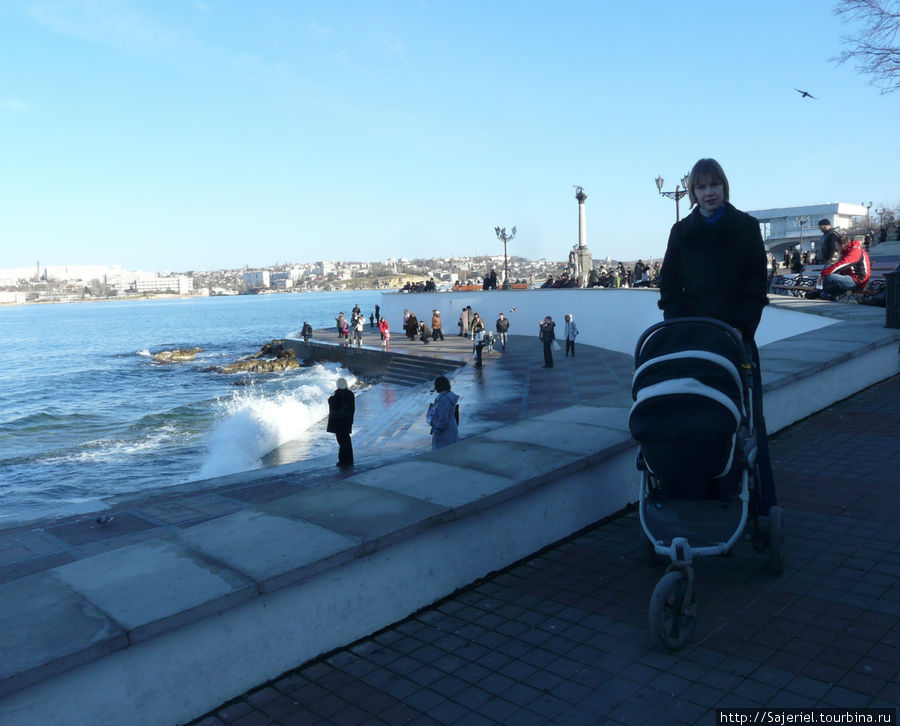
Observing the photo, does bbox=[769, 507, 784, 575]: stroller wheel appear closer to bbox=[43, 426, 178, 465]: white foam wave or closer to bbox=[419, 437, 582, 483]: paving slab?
bbox=[419, 437, 582, 483]: paving slab

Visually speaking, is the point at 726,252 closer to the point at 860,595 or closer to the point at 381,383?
the point at 860,595

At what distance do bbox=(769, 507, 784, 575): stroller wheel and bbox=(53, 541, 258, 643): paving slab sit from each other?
8.71 ft

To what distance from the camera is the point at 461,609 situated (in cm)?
376

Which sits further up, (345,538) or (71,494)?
(345,538)

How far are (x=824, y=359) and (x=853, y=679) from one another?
208 inches

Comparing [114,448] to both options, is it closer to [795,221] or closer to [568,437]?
[568,437]

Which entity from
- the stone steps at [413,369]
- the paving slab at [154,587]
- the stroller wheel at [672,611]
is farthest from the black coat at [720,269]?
the stone steps at [413,369]

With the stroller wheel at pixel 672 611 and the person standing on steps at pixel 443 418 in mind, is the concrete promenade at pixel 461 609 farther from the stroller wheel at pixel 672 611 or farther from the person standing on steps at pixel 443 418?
the person standing on steps at pixel 443 418

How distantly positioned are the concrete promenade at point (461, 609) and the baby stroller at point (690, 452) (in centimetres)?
32

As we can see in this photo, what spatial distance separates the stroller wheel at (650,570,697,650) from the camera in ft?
10.0

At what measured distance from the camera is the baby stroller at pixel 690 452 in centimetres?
319

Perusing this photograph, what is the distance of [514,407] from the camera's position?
1559 centimetres

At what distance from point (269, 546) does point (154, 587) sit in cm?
57

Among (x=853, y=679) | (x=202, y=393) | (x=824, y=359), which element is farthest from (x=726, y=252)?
(x=202, y=393)
